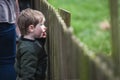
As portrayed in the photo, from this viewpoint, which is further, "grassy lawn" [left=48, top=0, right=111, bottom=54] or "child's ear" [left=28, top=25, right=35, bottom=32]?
"grassy lawn" [left=48, top=0, right=111, bottom=54]

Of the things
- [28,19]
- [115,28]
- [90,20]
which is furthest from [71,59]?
[90,20]

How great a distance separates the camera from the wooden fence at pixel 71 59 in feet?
10.0

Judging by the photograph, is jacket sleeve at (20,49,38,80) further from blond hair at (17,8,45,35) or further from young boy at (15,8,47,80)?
blond hair at (17,8,45,35)

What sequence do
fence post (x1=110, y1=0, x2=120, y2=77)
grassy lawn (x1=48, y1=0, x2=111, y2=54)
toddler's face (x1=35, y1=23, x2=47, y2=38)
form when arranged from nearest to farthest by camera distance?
fence post (x1=110, y1=0, x2=120, y2=77) < toddler's face (x1=35, y1=23, x2=47, y2=38) < grassy lawn (x1=48, y1=0, x2=111, y2=54)

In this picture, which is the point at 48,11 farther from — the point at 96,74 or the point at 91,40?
the point at 91,40

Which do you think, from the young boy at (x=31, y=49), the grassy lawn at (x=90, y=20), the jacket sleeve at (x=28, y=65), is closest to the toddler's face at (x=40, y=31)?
the young boy at (x=31, y=49)

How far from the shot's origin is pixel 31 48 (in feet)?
18.1

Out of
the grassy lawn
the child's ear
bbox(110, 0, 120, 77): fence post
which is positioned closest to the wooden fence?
bbox(110, 0, 120, 77): fence post

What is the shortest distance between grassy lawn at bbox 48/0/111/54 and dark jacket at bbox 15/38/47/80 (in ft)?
7.91

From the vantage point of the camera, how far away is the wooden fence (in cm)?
305

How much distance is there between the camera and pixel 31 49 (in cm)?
552

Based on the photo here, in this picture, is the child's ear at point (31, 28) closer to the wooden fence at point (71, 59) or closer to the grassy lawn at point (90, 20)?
the wooden fence at point (71, 59)

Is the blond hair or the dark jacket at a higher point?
the blond hair

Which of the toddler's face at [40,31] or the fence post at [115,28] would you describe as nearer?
the fence post at [115,28]
